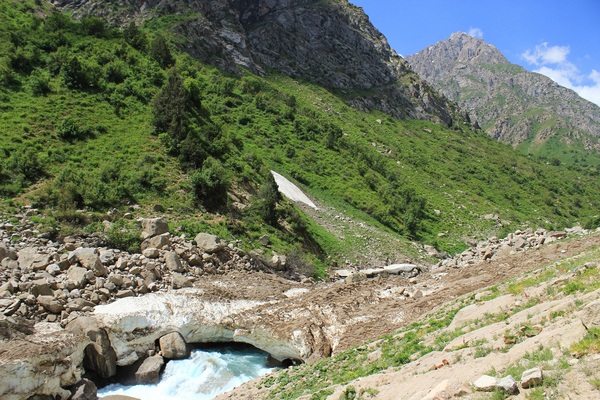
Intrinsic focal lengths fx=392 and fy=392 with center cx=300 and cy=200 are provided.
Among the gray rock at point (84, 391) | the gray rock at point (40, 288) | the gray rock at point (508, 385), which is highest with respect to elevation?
the gray rock at point (508, 385)

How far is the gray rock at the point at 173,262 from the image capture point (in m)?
21.5

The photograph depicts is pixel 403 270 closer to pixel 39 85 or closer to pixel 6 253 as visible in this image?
pixel 6 253

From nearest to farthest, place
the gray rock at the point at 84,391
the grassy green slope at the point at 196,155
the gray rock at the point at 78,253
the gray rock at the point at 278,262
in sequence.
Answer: the gray rock at the point at 84,391 < the gray rock at the point at 78,253 < the gray rock at the point at 278,262 < the grassy green slope at the point at 196,155

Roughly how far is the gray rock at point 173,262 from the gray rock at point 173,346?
4785 mm

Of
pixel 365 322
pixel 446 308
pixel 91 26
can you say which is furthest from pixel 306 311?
pixel 91 26

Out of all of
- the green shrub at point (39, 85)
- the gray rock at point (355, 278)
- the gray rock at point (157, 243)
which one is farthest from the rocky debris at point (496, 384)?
the green shrub at point (39, 85)

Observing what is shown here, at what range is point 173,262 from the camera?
71.1 feet

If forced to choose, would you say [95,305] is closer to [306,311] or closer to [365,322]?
[306,311]

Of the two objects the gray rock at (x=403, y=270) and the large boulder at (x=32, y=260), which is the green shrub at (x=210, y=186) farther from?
the gray rock at (x=403, y=270)

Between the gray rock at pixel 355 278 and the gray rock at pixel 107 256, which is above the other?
the gray rock at pixel 355 278

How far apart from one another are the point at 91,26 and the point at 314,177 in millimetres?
33480

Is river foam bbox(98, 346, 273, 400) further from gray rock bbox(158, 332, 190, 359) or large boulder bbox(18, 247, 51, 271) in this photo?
large boulder bbox(18, 247, 51, 271)

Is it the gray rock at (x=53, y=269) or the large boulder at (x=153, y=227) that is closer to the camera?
the gray rock at (x=53, y=269)

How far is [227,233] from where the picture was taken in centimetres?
2750
